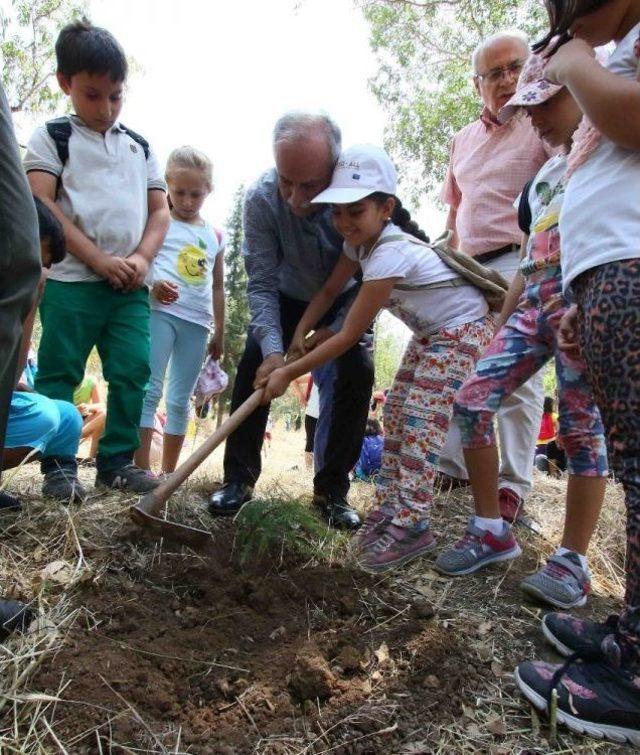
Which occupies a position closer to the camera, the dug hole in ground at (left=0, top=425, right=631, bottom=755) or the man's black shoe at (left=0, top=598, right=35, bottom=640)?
the dug hole in ground at (left=0, top=425, right=631, bottom=755)

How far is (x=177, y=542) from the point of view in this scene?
2.21m

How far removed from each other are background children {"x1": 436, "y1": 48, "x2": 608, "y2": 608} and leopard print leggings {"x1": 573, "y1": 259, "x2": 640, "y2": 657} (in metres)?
0.58

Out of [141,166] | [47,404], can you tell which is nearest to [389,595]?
[47,404]

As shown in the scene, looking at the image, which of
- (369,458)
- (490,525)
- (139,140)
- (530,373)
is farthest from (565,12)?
(369,458)

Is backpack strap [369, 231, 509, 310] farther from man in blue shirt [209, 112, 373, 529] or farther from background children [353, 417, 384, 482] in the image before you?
background children [353, 417, 384, 482]

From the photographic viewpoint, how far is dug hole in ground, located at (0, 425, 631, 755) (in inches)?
55.9

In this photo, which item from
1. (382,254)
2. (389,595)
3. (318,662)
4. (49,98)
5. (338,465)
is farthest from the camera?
(49,98)

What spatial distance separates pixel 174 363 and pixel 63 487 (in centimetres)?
111

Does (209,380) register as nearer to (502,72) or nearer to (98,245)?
(98,245)

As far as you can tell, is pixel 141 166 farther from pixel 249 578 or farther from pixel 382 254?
pixel 249 578

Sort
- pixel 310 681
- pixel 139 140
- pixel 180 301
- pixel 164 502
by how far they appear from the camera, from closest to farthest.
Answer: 1. pixel 310 681
2. pixel 164 502
3. pixel 139 140
4. pixel 180 301

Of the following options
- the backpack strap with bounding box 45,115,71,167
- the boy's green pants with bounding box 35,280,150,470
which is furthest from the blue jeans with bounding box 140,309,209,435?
the backpack strap with bounding box 45,115,71,167

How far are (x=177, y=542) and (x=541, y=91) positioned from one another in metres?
1.93

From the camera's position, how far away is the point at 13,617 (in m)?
1.63
